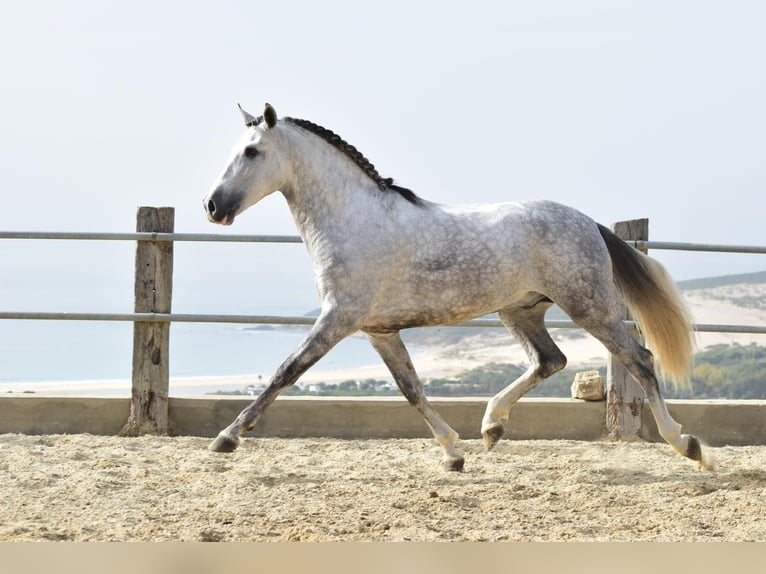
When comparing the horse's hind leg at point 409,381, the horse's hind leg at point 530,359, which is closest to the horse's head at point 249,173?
the horse's hind leg at point 409,381

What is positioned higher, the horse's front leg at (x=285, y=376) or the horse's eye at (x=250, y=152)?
the horse's eye at (x=250, y=152)

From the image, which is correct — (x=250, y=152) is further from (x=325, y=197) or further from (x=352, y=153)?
(x=352, y=153)

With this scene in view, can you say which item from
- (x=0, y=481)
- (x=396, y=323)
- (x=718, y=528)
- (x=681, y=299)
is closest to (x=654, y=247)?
(x=681, y=299)

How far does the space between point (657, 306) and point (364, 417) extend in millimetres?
1879

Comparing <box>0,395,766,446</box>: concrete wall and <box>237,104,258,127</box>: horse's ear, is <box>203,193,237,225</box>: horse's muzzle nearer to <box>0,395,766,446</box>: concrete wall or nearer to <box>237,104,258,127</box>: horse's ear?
<box>237,104,258,127</box>: horse's ear

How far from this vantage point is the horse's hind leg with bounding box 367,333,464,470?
4.30 metres

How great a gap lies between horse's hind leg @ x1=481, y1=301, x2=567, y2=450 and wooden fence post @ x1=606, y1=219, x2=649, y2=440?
41.1 inches

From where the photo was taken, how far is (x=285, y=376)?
388 centimetres

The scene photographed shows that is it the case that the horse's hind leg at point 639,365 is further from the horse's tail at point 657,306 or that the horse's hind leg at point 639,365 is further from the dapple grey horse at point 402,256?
the horse's tail at point 657,306

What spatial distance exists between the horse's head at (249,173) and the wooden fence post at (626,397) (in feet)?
8.03

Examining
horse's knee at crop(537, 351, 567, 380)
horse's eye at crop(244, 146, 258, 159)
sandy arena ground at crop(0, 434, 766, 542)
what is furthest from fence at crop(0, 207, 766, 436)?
horse's eye at crop(244, 146, 258, 159)

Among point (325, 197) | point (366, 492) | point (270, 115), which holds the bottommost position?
point (366, 492)

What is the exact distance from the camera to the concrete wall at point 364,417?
5430mm

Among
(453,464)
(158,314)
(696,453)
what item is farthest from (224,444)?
(696,453)
